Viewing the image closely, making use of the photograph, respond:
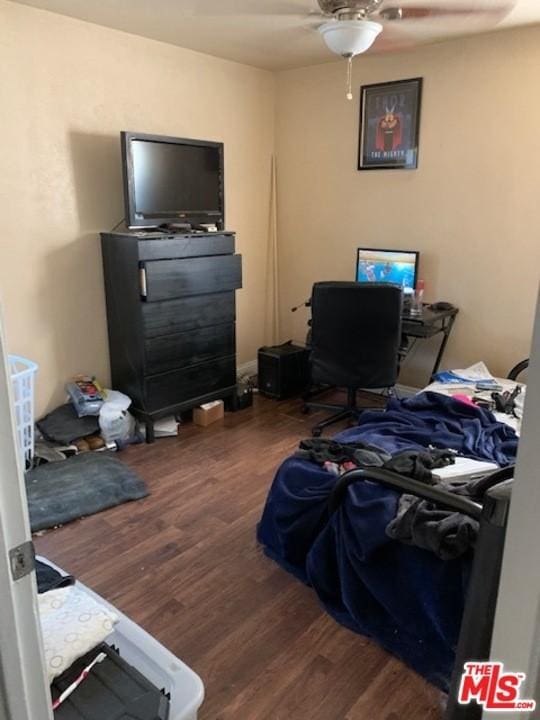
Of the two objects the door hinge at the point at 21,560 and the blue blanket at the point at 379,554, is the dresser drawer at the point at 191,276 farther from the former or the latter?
the door hinge at the point at 21,560

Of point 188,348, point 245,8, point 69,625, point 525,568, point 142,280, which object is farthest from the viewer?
point 188,348

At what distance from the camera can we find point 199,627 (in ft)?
6.28

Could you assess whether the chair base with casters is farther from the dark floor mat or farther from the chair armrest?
the chair armrest

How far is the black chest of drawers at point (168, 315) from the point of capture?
316 cm

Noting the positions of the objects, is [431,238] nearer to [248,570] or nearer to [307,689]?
[248,570]

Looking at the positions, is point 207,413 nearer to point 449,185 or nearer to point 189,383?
point 189,383

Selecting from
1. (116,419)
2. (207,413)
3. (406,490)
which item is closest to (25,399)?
(116,419)

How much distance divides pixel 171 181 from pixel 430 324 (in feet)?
6.06

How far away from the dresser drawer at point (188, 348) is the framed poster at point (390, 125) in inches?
62.6

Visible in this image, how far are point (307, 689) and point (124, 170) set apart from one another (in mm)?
2729

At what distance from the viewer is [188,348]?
3.44 m

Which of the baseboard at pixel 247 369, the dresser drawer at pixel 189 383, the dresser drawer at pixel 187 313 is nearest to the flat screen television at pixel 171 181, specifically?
the dresser drawer at pixel 187 313

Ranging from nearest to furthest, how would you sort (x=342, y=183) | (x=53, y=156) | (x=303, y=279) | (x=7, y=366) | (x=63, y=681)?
(x=7, y=366) → (x=63, y=681) → (x=53, y=156) → (x=342, y=183) → (x=303, y=279)

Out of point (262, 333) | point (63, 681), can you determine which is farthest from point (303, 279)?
point (63, 681)
